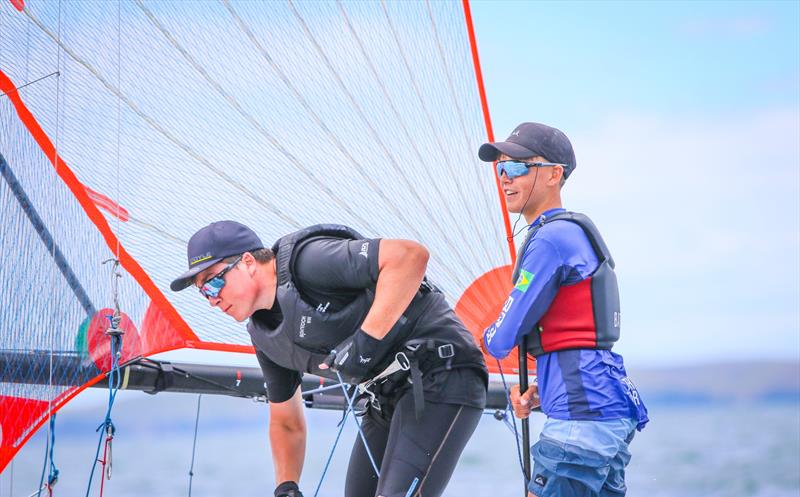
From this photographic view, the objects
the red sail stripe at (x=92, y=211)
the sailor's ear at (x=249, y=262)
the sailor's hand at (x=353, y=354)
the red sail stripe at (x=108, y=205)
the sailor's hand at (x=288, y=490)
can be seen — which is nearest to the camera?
the sailor's hand at (x=353, y=354)

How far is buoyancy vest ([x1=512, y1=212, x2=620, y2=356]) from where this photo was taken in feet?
5.40

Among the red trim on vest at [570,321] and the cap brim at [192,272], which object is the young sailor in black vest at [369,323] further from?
the red trim on vest at [570,321]

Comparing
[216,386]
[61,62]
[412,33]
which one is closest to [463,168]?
[412,33]

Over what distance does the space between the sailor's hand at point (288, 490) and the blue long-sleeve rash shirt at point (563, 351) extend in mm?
544

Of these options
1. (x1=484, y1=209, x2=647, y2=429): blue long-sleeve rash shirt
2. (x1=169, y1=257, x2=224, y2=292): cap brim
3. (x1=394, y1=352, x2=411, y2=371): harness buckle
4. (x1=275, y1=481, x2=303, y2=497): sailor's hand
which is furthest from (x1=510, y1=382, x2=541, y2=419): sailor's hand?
(x1=169, y1=257, x2=224, y2=292): cap brim

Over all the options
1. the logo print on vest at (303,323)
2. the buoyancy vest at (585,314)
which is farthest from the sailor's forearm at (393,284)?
the buoyancy vest at (585,314)

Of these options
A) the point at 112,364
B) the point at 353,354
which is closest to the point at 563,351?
the point at 353,354

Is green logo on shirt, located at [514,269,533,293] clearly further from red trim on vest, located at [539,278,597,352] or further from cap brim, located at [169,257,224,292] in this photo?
cap brim, located at [169,257,224,292]

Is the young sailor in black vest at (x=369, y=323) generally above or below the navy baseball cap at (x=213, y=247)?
below

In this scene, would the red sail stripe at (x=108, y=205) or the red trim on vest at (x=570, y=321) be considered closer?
the red trim on vest at (x=570, y=321)

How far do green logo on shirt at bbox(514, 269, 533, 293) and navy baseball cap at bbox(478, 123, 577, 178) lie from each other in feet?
0.89

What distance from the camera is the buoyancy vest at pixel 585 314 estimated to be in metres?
1.65

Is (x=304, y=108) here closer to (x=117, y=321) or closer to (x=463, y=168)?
(x=463, y=168)

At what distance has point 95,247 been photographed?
2289 millimetres
